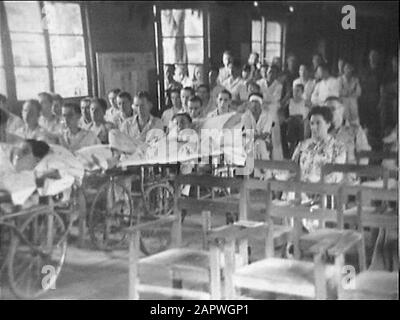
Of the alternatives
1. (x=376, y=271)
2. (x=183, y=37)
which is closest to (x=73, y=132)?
(x=183, y=37)

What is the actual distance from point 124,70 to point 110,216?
508mm

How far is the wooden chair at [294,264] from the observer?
1.87 metres

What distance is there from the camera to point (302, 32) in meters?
2.06

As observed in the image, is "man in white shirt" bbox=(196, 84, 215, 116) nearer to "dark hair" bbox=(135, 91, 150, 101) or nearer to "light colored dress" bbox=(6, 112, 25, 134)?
"dark hair" bbox=(135, 91, 150, 101)

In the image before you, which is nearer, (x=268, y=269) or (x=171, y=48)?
(x=268, y=269)

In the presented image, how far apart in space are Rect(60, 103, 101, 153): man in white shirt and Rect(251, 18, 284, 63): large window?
0.62 meters

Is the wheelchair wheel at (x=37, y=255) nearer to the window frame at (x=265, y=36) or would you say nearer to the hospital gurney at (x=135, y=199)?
the hospital gurney at (x=135, y=199)

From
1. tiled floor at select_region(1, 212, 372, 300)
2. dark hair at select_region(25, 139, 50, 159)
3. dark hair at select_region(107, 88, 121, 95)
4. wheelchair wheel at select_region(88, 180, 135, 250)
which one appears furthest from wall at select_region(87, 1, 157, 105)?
tiled floor at select_region(1, 212, 372, 300)

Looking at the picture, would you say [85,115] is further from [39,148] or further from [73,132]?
[39,148]

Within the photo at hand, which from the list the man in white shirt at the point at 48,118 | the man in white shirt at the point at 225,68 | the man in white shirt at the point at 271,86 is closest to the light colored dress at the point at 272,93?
the man in white shirt at the point at 271,86

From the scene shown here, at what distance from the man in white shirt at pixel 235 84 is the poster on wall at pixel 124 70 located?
255 mm

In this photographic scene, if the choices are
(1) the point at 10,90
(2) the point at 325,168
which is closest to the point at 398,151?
(2) the point at 325,168

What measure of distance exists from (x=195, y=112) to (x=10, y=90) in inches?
23.9
